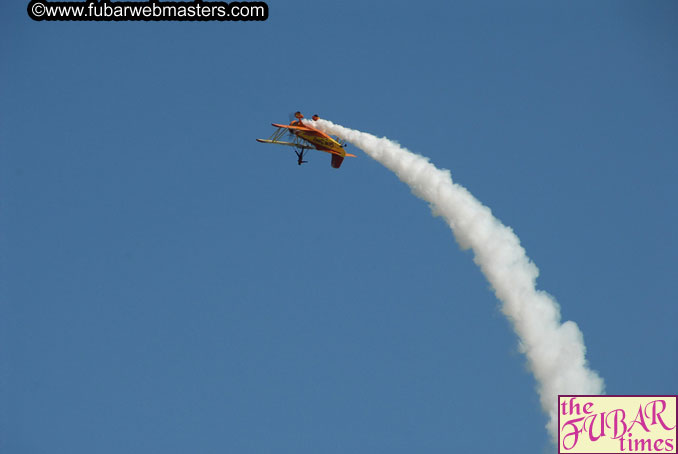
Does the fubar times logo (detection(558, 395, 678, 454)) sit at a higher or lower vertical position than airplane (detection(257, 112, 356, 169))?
lower

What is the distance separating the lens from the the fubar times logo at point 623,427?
73.7m

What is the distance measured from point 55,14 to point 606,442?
4594 cm

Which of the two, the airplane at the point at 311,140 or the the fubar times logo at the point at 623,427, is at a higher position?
the airplane at the point at 311,140

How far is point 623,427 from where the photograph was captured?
244ft

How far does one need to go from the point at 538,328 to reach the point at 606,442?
14700 millimetres

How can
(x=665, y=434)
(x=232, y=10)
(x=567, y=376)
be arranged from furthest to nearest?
(x=232, y=10) < (x=567, y=376) < (x=665, y=434)

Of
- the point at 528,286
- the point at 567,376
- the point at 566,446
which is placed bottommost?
the point at 566,446

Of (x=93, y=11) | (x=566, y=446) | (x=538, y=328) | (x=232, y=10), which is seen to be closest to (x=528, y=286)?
(x=538, y=328)

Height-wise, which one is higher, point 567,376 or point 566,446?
point 567,376

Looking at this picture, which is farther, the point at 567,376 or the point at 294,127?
the point at 294,127

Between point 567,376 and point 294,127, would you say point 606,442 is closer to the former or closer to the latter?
point 567,376

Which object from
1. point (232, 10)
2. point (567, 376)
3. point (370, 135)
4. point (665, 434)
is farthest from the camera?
point (370, 135)

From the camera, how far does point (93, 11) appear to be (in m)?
91.1

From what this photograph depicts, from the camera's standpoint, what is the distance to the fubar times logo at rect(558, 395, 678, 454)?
7369 centimetres
